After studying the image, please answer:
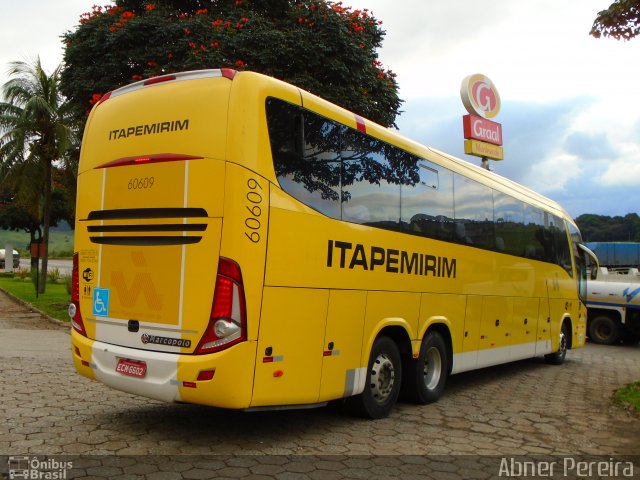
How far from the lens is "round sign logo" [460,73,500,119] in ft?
59.0

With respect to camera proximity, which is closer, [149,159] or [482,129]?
[149,159]

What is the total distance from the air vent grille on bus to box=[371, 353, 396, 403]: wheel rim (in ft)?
8.48

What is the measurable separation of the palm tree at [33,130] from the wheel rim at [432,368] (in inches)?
645

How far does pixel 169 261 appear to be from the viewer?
16.8 ft

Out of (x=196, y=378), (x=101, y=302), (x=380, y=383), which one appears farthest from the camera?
(x=380, y=383)

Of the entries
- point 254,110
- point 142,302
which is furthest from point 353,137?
point 142,302

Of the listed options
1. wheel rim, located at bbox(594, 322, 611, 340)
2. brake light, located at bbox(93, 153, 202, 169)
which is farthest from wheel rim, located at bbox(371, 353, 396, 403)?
wheel rim, located at bbox(594, 322, 611, 340)

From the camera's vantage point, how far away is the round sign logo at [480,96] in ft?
59.0

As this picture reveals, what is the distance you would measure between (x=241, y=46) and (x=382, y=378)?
803cm

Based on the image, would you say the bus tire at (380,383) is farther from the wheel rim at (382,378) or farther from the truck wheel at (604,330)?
the truck wheel at (604,330)

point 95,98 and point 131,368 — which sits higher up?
point 95,98

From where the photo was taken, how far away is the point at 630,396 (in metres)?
8.23

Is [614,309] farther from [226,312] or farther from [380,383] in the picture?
[226,312]

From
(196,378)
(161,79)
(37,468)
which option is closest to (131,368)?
(196,378)
